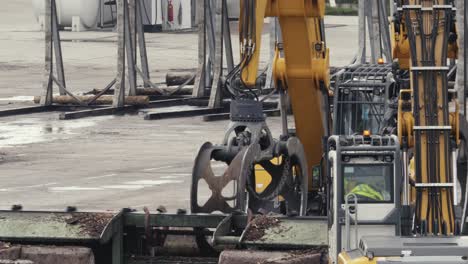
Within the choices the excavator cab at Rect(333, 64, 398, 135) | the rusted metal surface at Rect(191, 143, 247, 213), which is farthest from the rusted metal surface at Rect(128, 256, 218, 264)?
the excavator cab at Rect(333, 64, 398, 135)

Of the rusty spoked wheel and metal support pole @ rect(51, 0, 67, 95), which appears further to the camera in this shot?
metal support pole @ rect(51, 0, 67, 95)

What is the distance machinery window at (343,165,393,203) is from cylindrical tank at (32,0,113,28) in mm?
45387

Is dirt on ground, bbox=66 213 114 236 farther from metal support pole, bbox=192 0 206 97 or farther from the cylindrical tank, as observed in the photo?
the cylindrical tank

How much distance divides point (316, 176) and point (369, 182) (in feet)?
18.8

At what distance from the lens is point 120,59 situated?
3922 centimetres

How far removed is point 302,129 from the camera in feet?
71.9

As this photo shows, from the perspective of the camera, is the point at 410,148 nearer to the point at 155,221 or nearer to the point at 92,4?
the point at 155,221

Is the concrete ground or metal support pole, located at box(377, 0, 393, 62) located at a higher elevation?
metal support pole, located at box(377, 0, 393, 62)

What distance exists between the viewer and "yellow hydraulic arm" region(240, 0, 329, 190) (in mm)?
19641

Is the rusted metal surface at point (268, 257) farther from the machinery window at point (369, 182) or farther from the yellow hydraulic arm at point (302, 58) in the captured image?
the yellow hydraulic arm at point (302, 58)

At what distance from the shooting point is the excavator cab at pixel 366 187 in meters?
15.9

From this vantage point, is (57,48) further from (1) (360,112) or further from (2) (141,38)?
(1) (360,112)

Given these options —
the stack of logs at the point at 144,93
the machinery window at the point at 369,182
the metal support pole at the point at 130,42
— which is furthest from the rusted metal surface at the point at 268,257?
the metal support pole at the point at 130,42

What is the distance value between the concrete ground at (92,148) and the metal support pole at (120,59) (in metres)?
0.80
